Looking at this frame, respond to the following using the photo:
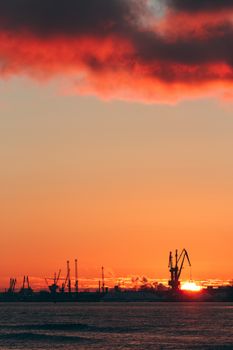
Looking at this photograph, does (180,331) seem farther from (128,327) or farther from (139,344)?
(139,344)

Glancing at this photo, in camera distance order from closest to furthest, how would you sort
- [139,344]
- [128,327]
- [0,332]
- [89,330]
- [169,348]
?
[169,348] < [139,344] < [0,332] < [89,330] < [128,327]

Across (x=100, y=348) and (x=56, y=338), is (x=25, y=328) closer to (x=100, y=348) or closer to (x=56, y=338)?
(x=56, y=338)

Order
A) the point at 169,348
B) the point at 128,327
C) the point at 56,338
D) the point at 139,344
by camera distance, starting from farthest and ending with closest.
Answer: the point at 128,327
the point at 56,338
the point at 139,344
the point at 169,348

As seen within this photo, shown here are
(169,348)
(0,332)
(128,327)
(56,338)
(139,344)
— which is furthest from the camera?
(128,327)

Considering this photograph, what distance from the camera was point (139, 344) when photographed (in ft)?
462

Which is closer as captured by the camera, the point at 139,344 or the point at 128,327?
the point at 139,344

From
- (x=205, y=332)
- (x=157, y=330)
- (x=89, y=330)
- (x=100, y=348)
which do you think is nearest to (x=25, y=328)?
(x=89, y=330)

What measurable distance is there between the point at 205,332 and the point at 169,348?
40.3m

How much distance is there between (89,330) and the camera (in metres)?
181

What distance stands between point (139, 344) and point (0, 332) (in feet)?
132

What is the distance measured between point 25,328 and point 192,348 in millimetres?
62845

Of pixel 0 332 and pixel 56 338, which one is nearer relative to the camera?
pixel 56 338

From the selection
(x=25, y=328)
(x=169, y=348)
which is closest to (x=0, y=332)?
(x=25, y=328)

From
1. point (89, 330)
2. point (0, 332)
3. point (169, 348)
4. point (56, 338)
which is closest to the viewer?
point (169, 348)
